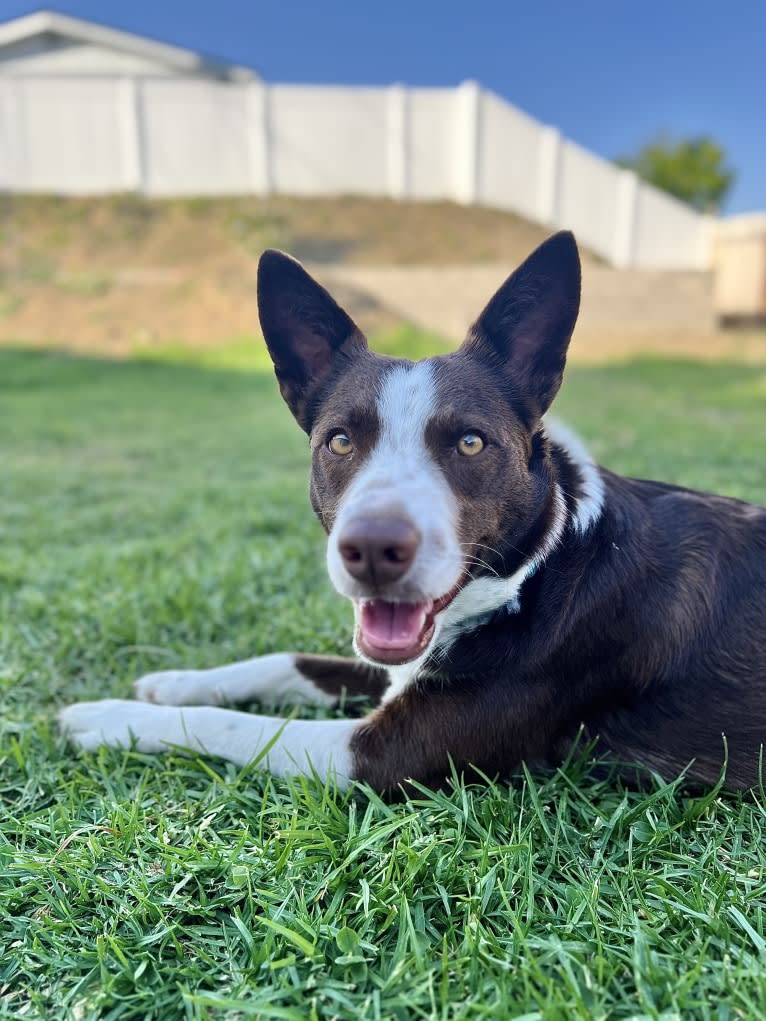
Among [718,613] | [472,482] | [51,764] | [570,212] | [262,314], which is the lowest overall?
[51,764]

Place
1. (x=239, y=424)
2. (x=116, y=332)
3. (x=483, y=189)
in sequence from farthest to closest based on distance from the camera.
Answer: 1. (x=483, y=189)
2. (x=116, y=332)
3. (x=239, y=424)

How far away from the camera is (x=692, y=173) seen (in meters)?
32.4

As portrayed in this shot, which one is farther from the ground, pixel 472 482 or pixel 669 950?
pixel 472 482

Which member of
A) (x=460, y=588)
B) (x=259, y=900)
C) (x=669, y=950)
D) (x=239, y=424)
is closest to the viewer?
(x=669, y=950)

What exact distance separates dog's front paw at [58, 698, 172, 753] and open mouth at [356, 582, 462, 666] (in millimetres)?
775

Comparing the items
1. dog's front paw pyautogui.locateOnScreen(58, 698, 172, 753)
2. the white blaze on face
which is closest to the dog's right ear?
the white blaze on face

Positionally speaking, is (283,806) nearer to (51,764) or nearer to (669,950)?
(51,764)

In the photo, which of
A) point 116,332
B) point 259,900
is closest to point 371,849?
point 259,900

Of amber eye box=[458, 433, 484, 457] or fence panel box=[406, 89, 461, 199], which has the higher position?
fence panel box=[406, 89, 461, 199]

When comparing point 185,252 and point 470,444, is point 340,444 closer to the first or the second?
point 470,444

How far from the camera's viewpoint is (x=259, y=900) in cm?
155

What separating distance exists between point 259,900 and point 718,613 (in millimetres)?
1310

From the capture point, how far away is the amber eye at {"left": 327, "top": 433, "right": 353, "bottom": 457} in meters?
1.97

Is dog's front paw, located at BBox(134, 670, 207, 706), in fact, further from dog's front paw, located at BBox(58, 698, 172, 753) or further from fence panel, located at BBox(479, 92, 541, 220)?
fence panel, located at BBox(479, 92, 541, 220)
